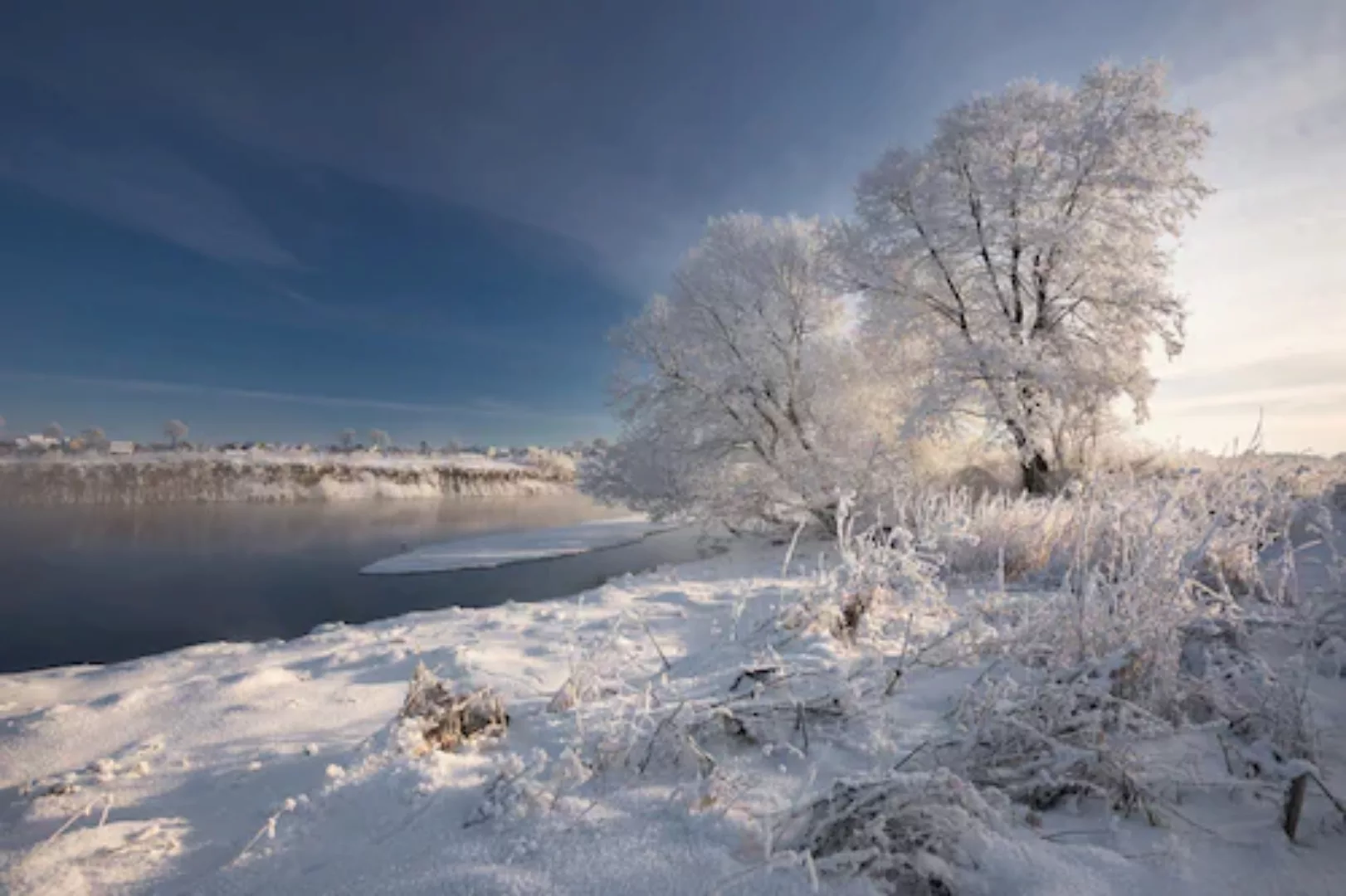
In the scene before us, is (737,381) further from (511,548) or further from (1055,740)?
(1055,740)

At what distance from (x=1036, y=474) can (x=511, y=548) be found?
9.81 m

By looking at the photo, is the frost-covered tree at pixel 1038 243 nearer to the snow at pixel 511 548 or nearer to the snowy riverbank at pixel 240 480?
the snow at pixel 511 548

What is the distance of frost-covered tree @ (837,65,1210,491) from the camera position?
9516 mm

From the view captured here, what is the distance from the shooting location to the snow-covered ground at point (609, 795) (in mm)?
1197

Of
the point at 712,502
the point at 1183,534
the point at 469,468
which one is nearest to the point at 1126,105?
the point at 712,502

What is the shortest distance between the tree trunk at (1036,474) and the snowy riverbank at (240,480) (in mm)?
21062

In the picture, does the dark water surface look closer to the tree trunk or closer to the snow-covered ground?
the snow-covered ground

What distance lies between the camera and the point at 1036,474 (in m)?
10.5

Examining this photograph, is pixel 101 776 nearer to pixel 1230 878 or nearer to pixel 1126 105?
pixel 1230 878

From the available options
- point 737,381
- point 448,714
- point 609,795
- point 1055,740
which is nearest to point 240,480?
point 737,381

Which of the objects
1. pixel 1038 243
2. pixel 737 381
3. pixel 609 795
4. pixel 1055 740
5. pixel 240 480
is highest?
pixel 1038 243

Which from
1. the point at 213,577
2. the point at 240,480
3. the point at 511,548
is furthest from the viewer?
the point at 240,480

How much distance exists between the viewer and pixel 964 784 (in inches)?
49.6

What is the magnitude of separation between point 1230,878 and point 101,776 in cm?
325
